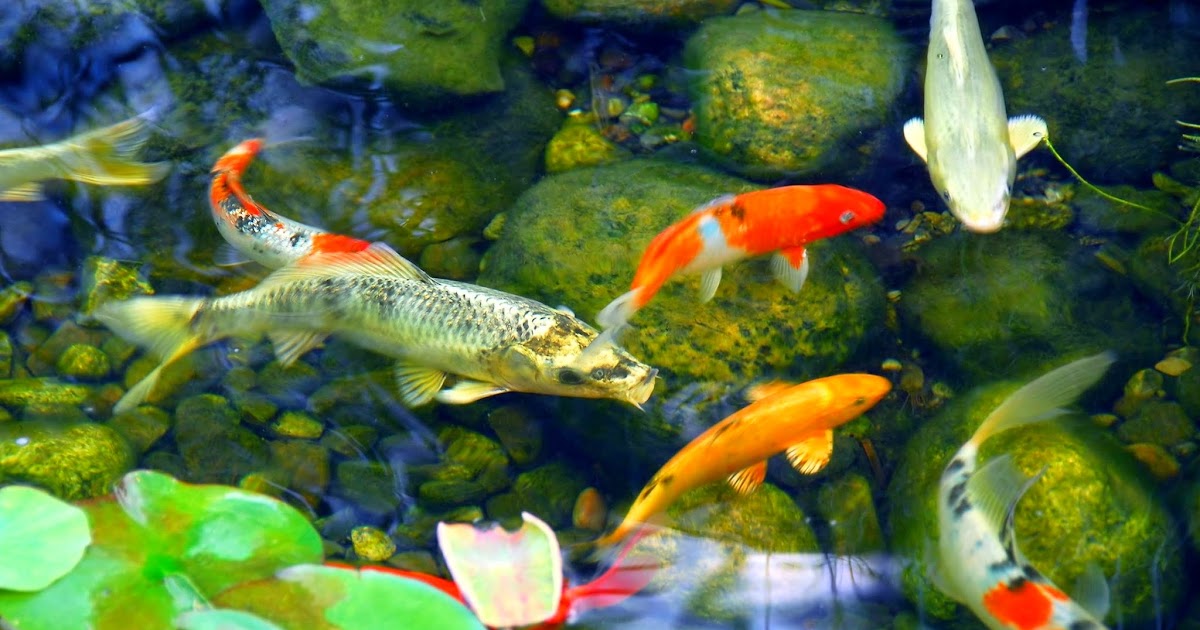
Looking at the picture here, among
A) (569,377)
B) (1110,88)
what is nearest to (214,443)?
(569,377)

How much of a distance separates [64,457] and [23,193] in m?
1.78

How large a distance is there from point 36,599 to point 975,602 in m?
3.30

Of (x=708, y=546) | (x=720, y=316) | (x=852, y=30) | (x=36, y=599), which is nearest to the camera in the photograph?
(x=36, y=599)

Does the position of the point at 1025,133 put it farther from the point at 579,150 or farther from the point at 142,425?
the point at 142,425

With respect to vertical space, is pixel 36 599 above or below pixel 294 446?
above

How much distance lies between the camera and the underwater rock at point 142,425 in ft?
12.7

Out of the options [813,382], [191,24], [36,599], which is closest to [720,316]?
[813,382]

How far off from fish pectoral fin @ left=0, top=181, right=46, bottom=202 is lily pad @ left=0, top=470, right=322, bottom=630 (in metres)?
2.32

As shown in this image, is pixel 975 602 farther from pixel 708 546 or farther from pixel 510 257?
pixel 510 257

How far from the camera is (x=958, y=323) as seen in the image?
4.02m

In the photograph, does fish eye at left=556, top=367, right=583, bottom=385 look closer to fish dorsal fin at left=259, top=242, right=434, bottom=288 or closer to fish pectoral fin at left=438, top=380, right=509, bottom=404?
fish pectoral fin at left=438, top=380, right=509, bottom=404

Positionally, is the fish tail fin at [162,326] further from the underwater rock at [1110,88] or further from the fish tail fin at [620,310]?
the underwater rock at [1110,88]

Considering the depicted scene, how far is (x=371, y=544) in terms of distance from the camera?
3623mm

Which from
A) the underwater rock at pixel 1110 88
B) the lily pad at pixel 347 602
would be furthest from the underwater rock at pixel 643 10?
the lily pad at pixel 347 602
